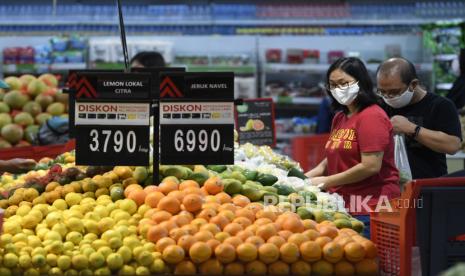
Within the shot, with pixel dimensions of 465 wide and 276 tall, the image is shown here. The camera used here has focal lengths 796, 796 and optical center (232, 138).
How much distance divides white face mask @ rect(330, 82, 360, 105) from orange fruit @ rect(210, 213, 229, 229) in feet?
4.01

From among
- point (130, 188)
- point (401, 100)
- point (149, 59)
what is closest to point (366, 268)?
point (130, 188)

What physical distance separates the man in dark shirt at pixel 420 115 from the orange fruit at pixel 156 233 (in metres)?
1.79

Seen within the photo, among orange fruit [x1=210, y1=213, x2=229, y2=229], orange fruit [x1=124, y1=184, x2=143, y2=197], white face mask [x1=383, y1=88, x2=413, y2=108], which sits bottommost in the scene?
orange fruit [x1=210, y1=213, x2=229, y2=229]

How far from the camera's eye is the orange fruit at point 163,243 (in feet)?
9.33

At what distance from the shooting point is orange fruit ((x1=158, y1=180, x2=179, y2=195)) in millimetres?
3262

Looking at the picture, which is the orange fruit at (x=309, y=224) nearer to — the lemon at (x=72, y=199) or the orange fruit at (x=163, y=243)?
the orange fruit at (x=163, y=243)

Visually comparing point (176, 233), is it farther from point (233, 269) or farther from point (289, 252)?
point (289, 252)

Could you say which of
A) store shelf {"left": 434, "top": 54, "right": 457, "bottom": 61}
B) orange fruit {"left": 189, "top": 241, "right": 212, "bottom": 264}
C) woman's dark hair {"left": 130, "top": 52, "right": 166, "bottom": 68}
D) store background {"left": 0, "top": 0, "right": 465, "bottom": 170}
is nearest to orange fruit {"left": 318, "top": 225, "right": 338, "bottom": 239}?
orange fruit {"left": 189, "top": 241, "right": 212, "bottom": 264}

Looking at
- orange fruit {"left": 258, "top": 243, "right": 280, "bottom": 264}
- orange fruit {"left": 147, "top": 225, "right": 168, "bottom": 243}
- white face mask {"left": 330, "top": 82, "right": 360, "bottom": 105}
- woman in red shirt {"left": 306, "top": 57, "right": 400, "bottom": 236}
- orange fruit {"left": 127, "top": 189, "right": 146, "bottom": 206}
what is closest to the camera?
orange fruit {"left": 258, "top": 243, "right": 280, "bottom": 264}

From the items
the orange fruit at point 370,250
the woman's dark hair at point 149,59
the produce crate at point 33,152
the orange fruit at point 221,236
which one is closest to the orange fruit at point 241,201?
the orange fruit at point 221,236

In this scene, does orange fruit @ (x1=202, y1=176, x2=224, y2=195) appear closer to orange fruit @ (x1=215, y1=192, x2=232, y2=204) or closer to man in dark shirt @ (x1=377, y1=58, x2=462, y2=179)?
orange fruit @ (x1=215, y1=192, x2=232, y2=204)

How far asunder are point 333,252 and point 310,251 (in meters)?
0.08

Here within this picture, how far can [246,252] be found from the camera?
278 centimetres

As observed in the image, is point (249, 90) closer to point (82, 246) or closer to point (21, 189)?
point (21, 189)
